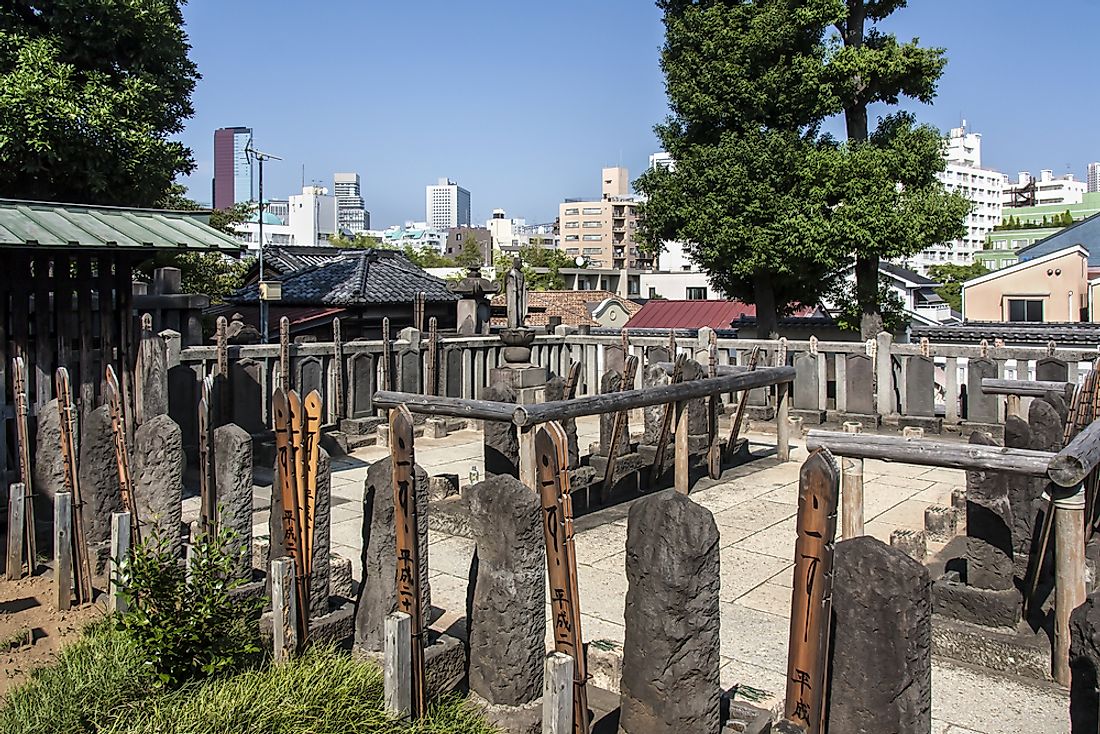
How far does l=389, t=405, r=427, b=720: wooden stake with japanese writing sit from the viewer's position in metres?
4.37

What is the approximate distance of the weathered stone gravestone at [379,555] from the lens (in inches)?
192

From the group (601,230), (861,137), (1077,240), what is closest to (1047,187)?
(601,230)

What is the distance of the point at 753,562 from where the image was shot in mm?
7859

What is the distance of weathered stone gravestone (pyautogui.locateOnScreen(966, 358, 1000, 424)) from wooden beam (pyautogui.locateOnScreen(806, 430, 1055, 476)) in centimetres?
822

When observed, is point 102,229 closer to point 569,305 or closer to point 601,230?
point 569,305

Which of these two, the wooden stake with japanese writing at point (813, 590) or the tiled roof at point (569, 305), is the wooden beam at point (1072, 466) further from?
the tiled roof at point (569, 305)

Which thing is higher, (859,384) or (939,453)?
(939,453)

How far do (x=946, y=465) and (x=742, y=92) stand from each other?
15948 millimetres

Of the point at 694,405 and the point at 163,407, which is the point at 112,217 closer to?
the point at 163,407

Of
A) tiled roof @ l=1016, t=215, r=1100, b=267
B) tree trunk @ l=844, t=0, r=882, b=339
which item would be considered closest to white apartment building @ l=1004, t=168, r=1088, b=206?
tiled roof @ l=1016, t=215, r=1100, b=267

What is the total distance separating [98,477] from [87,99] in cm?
815

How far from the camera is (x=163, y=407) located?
10047 mm

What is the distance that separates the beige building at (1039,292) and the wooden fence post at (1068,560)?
28.8 meters

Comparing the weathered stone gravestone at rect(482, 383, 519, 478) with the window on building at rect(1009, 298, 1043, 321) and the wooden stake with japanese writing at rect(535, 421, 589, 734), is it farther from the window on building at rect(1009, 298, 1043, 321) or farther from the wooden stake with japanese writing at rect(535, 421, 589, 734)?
the window on building at rect(1009, 298, 1043, 321)
